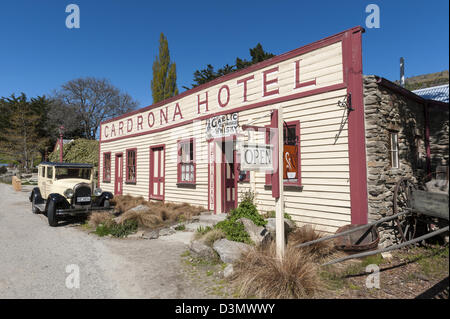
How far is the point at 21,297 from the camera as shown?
12.0 ft

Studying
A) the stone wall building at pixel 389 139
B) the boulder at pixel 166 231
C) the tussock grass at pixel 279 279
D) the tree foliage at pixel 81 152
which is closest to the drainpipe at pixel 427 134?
the stone wall building at pixel 389 139

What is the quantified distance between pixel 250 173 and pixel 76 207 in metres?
5.44

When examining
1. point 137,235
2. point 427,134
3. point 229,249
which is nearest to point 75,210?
point 137,235

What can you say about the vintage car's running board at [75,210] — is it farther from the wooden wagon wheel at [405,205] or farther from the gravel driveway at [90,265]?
the wooden wagon wheel at [405,205]

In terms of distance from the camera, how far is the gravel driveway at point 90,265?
3.84 metres

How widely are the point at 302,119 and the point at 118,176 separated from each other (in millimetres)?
10967

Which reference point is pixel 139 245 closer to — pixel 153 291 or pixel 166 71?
pixel 153 291

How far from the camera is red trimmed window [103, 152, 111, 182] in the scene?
50.5 feet

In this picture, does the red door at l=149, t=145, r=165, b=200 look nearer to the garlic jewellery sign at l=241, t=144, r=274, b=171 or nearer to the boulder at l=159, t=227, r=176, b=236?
the boulder at l=159, t=227, r=176, b=236

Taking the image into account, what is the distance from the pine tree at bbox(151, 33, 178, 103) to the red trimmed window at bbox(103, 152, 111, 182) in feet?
63.9

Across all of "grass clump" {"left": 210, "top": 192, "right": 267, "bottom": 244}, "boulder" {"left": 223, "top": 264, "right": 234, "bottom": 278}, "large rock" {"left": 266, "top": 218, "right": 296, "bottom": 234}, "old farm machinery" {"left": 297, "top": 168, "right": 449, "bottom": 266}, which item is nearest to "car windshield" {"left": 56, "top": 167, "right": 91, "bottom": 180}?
"grass clump" {"left": 210, "top": 192, "right": 267, "bottom": 244}

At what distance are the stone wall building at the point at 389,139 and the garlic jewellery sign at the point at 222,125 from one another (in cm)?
392
